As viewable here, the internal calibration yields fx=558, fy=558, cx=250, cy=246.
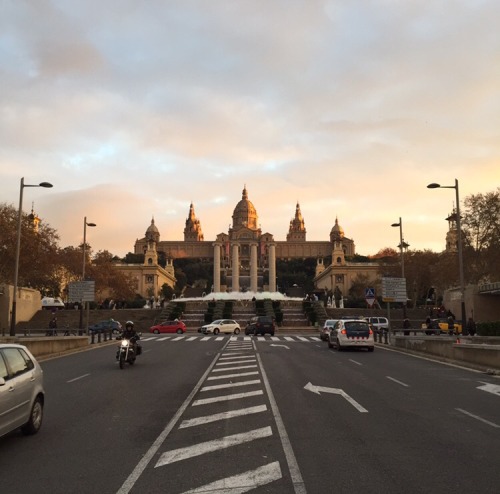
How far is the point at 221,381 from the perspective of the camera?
51.1 ft

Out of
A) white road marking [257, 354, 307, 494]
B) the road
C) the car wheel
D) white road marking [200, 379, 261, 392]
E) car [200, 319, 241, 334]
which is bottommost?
the road

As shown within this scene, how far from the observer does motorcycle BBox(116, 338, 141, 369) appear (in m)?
19.4

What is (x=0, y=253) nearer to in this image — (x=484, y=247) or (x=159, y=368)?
(x=159, y=368)

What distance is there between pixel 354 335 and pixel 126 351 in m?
13.2

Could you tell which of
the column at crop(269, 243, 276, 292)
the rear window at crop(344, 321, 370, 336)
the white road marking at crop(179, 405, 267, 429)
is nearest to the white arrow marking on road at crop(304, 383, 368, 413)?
the white road marking at crop(179, 405, 267, 429)

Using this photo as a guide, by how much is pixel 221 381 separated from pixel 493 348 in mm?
10202

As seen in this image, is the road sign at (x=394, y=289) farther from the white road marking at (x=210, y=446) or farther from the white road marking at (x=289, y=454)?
the white road marking at (x=210, y=446)

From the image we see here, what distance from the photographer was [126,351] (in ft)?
64.0

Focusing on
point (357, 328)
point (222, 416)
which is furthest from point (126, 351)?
point (357, 328)

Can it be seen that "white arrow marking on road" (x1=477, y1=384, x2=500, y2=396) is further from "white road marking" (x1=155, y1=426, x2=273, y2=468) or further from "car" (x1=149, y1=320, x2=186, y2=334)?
"car" (x1=149, y1=320, x2=186, y2=334)

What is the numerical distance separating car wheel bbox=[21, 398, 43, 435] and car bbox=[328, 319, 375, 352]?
68.6ft

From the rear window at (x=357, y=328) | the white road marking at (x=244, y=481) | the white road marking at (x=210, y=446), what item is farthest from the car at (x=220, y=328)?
the white road marking at (x=244, y=481)

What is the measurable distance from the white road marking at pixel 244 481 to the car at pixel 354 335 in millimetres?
22091

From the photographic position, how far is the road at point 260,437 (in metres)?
6.38
